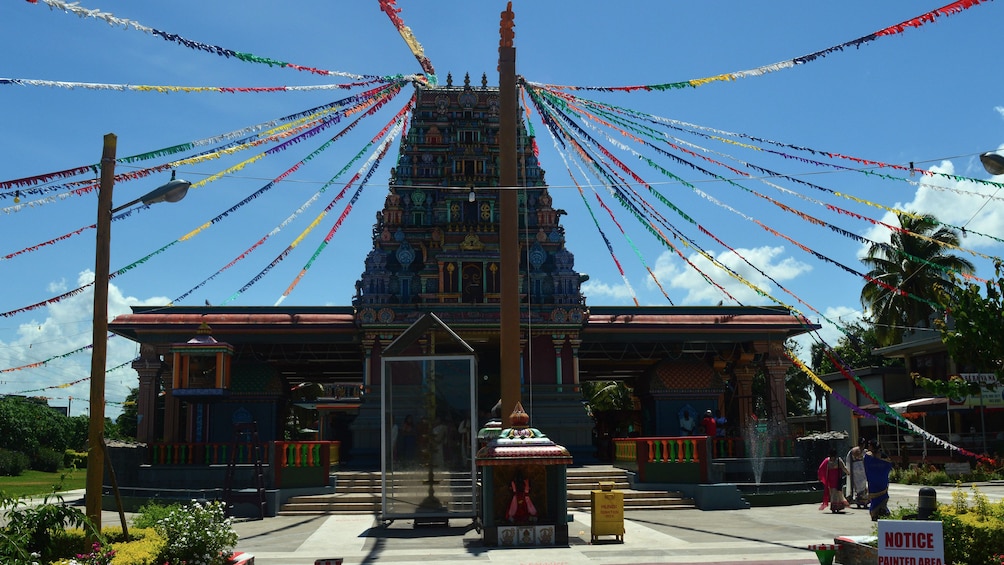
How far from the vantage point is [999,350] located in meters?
14.6

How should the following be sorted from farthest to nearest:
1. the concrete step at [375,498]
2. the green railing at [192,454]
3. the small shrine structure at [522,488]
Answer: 1. the green railing at [192,454]
2. the concrete step at [375,498]
3. the small shrine structure at [522,488]

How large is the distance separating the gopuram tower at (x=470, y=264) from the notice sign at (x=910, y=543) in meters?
22.1

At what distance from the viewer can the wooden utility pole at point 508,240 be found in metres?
18.4

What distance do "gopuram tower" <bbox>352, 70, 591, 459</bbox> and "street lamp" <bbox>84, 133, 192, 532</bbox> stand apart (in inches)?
804

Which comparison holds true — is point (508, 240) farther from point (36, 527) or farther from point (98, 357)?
point (36, 527)

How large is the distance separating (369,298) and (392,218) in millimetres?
4051

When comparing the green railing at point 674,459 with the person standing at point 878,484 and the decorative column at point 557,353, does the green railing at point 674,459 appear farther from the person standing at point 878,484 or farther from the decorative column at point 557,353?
the decorative column at point 557,353

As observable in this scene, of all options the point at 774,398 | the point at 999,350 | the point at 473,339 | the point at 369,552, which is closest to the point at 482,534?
the point at 369,552

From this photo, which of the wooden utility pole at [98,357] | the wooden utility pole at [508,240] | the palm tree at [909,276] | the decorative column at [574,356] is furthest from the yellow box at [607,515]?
the palm tree at [909,276]

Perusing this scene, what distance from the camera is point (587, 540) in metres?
17.8

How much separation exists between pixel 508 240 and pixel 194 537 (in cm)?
974

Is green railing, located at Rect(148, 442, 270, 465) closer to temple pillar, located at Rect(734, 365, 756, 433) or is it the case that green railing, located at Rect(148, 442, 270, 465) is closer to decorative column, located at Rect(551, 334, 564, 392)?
decorative column, located at Rect(551, 334, 564, 392)

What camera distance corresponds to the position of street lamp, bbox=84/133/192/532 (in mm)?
11461

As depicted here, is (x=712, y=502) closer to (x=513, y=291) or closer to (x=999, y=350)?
(x=513, y=291)
